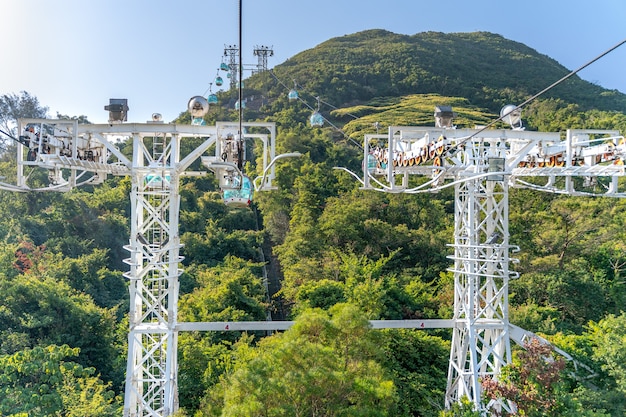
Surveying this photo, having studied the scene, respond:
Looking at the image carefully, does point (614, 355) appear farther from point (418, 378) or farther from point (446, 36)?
point (446, 36)

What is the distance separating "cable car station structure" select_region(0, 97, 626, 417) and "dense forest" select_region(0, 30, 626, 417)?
1.18 m

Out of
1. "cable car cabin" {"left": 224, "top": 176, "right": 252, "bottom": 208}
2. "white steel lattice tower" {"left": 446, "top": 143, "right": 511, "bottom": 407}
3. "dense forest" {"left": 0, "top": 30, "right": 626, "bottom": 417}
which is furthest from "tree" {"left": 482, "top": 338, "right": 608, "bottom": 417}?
"cable car cabin" {"left": 224, "top": 176, "right": 252, "bottom": 208}

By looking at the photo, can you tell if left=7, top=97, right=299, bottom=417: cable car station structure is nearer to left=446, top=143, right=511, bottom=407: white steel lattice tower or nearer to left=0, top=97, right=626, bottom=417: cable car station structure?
left=0, top=97, right=626, bottom=417: cable car station structure

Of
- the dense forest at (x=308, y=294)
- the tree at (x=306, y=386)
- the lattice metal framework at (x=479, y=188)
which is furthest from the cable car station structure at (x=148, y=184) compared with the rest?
the lattice metal framework at (x=479, y=188)

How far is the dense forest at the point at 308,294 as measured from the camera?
688 cm

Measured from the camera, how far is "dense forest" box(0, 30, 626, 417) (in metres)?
6.88

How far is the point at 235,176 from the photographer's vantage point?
704cm

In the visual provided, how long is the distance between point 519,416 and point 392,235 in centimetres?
1277

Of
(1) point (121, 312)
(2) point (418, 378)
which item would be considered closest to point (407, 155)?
(2) point (418, 378)

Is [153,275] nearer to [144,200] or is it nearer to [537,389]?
[144,200]

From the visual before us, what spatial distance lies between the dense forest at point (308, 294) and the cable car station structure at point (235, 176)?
118 cm

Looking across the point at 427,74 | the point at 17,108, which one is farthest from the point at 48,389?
the point at 427,74

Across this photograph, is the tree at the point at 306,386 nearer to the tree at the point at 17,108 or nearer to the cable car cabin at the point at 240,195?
the cable car cabin at the point at 240,195

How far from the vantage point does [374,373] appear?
7230mm
